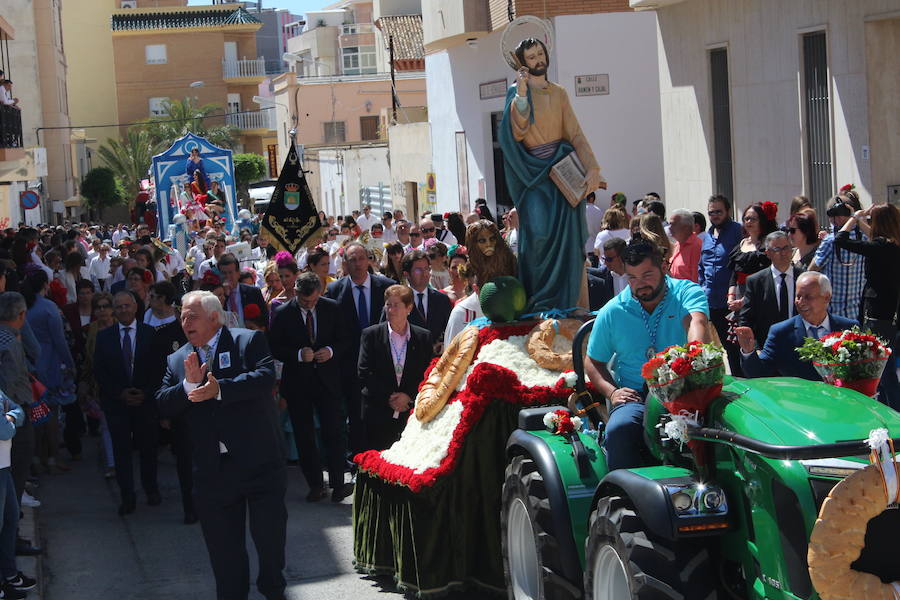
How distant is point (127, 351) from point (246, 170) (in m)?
58.5

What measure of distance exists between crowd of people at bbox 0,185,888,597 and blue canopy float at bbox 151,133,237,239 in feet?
53.5

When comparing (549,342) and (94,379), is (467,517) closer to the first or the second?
(549,342)

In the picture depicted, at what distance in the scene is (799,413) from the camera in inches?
192

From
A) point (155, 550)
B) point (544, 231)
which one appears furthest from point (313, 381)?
point (544, 231)

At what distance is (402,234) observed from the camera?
60.8 ft

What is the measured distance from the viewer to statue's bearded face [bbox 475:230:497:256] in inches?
335

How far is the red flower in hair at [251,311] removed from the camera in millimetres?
11398

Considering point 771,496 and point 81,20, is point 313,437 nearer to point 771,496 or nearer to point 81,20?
point 771,496

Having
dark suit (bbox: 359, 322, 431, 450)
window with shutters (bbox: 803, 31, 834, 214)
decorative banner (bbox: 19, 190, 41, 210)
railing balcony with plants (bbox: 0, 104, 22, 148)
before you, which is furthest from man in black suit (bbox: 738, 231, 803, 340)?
decorative banner (bbox: 19, 190, 41, 210)

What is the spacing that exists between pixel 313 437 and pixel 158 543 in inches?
61.8

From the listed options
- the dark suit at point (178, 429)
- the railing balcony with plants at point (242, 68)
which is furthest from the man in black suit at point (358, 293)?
the railing balcony with plants at point (242, 68)

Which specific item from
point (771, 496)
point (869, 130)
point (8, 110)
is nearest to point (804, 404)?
point (771, 496)

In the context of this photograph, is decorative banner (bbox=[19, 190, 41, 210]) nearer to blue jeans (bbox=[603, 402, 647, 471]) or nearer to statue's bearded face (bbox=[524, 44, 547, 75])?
statue's bearded face (bbox=[524, 44, 547, 75])

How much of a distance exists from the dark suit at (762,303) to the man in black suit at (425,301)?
2647 mm
